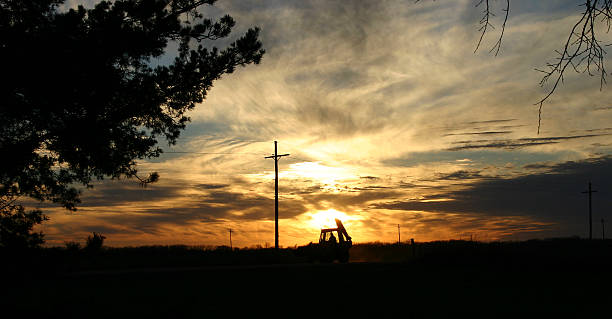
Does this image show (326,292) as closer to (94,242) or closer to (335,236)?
(94,242)

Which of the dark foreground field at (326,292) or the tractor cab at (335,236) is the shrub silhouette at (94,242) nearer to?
the dark foreground field at (326,292)

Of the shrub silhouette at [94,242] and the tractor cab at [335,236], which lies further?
the tractor cab at [335,236]

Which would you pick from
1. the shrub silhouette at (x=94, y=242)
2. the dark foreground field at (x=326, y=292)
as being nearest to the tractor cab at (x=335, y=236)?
the dark foreground field at (x=326, y=292)

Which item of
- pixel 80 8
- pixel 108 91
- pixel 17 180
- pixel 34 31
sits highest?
pixel 80 8

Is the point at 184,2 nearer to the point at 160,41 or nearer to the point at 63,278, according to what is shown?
the point at 160,41

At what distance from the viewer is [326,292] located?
15492 millimetres

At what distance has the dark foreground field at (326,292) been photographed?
487 inches

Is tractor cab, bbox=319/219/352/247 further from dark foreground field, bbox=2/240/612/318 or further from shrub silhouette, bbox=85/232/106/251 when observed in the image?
shrub silhouette, bbox=85/232/106/251

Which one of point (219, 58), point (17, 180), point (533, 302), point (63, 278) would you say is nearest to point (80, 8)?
point (219, 58)

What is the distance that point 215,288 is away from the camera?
1639 centimetres

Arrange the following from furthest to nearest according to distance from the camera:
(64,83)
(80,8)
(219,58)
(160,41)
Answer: (219,58) → (160,41) → (80,8) → (64,83)

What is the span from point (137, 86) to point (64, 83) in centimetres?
243

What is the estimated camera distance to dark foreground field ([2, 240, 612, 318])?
1237 cm

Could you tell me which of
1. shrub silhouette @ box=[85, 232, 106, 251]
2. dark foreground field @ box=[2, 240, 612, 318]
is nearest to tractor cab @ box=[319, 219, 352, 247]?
dark foreground field @ box=[2, 240, 612, 318]
